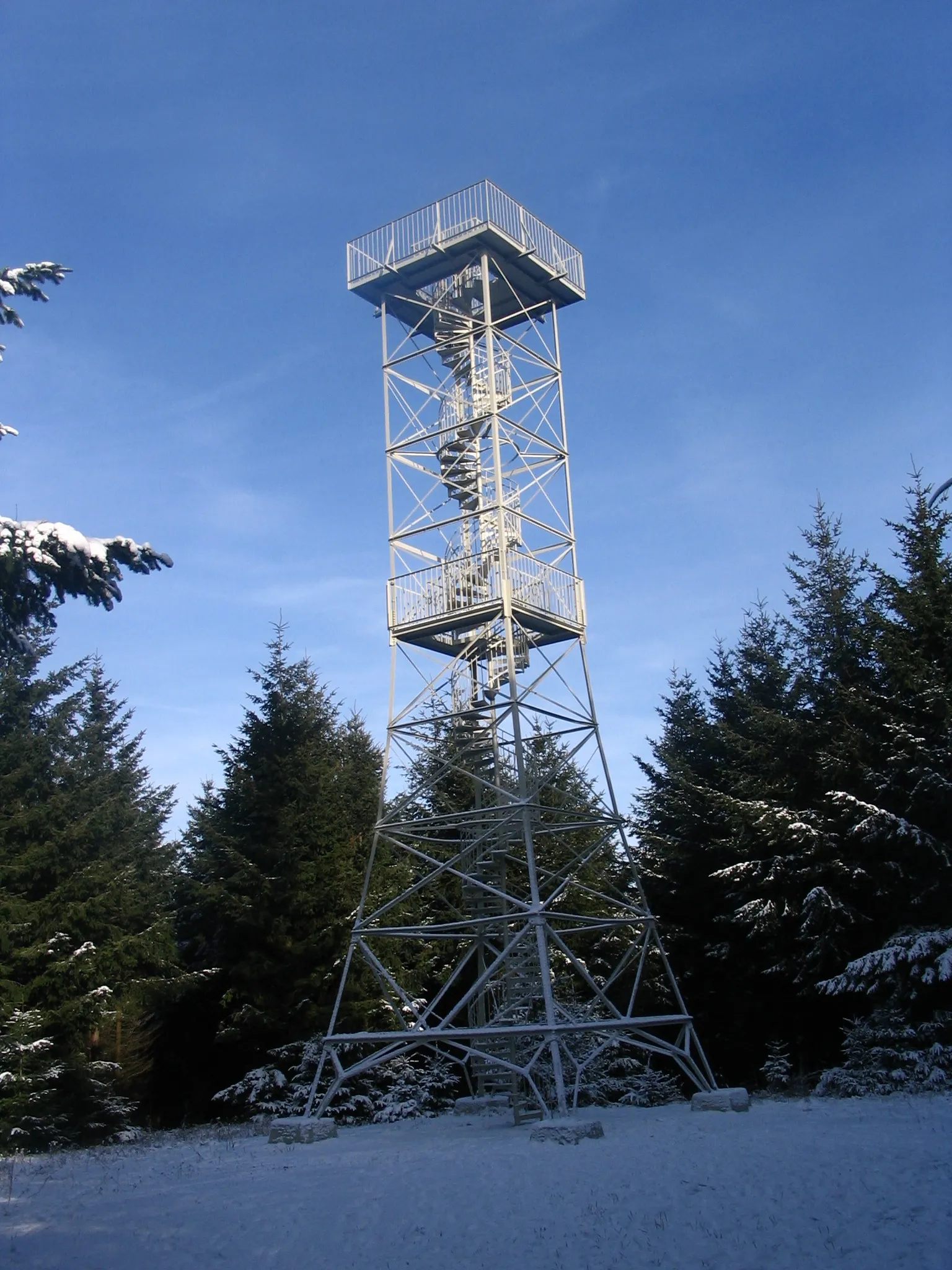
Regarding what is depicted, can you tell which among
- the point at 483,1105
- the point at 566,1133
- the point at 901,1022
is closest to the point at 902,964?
the point at 901,1022

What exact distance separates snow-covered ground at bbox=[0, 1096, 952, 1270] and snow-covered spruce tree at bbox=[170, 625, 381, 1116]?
8143 mm

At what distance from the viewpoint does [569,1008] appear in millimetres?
17781

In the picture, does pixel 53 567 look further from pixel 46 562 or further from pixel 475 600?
pixel 475 600

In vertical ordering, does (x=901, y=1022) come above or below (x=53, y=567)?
below

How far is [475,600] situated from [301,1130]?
8150 millimetres

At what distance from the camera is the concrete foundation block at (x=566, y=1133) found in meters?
12.9

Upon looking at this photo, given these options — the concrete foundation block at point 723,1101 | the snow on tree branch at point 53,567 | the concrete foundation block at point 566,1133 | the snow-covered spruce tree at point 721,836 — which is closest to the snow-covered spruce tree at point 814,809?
the snow-covered spruce tree at point 721,836

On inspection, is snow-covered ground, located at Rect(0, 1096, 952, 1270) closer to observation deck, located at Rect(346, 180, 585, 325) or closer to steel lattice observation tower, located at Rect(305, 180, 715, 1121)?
steel lattice observation tower, located at Rect(305, 180, 715, 1121)

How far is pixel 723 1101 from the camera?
15.4 m

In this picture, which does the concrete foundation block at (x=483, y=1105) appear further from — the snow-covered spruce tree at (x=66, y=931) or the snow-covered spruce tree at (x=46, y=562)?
the snow-covered spruce tree at (x=46, y=562)

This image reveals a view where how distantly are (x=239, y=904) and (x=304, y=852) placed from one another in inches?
67.5

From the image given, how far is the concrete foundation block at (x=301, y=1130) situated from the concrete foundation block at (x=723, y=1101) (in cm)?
522

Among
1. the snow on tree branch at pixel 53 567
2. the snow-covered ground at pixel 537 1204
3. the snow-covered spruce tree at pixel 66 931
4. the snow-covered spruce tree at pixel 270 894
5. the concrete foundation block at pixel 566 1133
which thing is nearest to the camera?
the snow on tree branch at pixel 53 567

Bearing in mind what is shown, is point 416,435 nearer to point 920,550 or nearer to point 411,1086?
point 920,550
